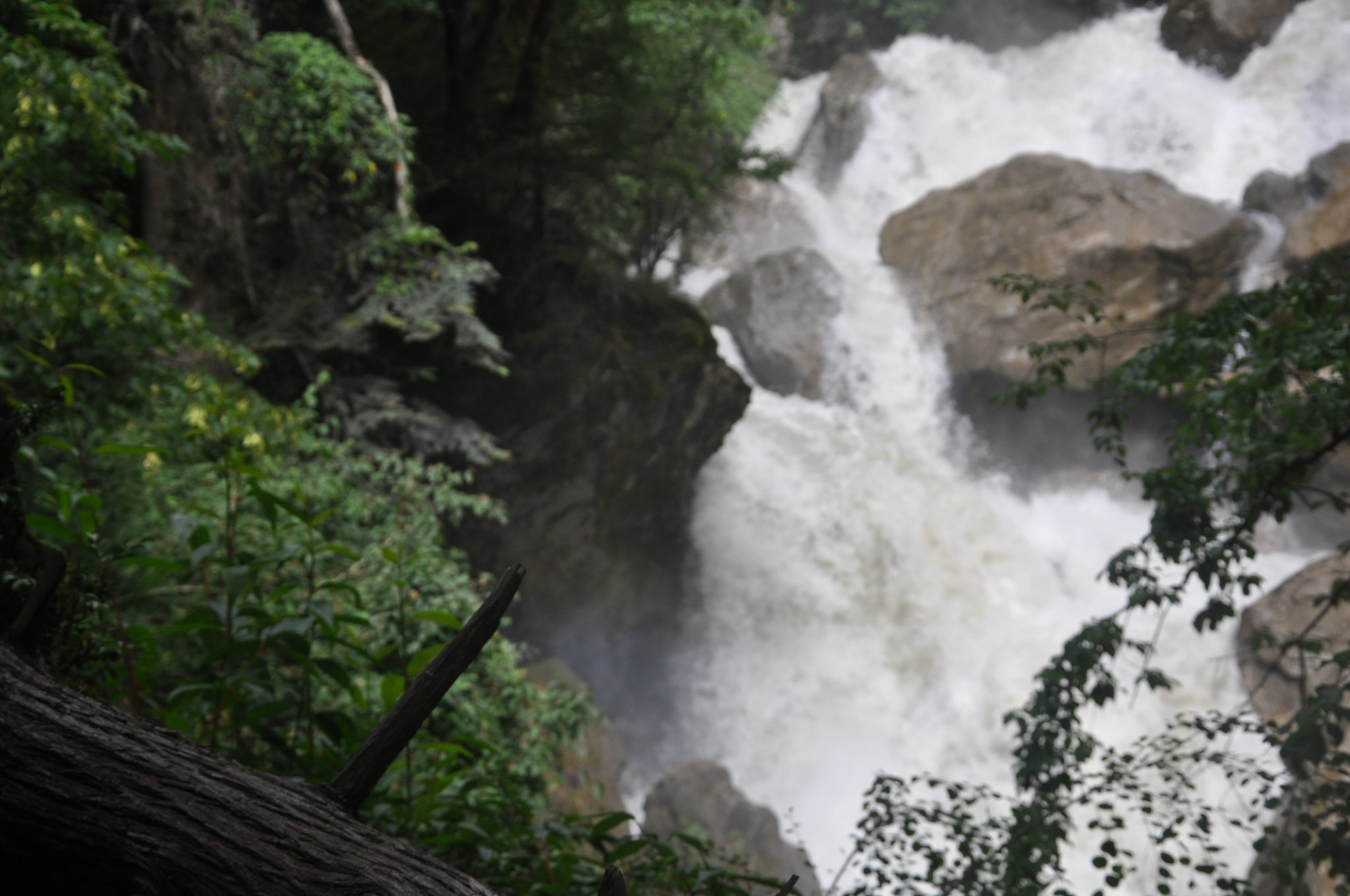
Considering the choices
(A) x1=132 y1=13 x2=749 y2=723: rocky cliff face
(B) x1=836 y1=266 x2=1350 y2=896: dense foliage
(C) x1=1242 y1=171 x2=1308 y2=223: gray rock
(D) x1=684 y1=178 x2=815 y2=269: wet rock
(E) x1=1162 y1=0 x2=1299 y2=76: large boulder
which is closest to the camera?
(B) x1=836 y1=266 x2=1350 y2=896: dense foliage

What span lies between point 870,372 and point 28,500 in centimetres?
1198

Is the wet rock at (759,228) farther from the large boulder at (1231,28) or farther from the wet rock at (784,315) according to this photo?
the large boulder at (1231,28)

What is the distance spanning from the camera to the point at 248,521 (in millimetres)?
3051

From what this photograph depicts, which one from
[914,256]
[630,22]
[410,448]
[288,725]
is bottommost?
[288,725]

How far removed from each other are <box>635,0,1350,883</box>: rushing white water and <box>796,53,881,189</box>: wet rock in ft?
12.6

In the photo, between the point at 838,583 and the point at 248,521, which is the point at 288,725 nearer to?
the point at 248,521

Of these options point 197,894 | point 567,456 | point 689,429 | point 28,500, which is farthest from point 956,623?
point 197,894

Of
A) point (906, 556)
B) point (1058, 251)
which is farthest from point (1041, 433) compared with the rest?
point (906, 556)

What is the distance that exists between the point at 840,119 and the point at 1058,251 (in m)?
7.70

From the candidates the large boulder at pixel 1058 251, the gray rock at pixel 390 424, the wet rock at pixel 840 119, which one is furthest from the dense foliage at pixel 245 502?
the wet rock at pixel 840 119

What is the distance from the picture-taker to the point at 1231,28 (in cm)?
1518

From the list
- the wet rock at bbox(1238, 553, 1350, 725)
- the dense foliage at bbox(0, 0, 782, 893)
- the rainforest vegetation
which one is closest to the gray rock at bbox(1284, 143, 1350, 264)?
the wet rock at bbox(1238, 553, 1350, 725)

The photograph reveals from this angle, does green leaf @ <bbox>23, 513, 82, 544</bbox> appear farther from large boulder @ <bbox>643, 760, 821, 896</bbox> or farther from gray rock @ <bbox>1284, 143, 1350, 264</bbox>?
gray rock @ <bbox>1284, 143, 1350, 264</bbox>

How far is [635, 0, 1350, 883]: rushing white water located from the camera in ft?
27.2
